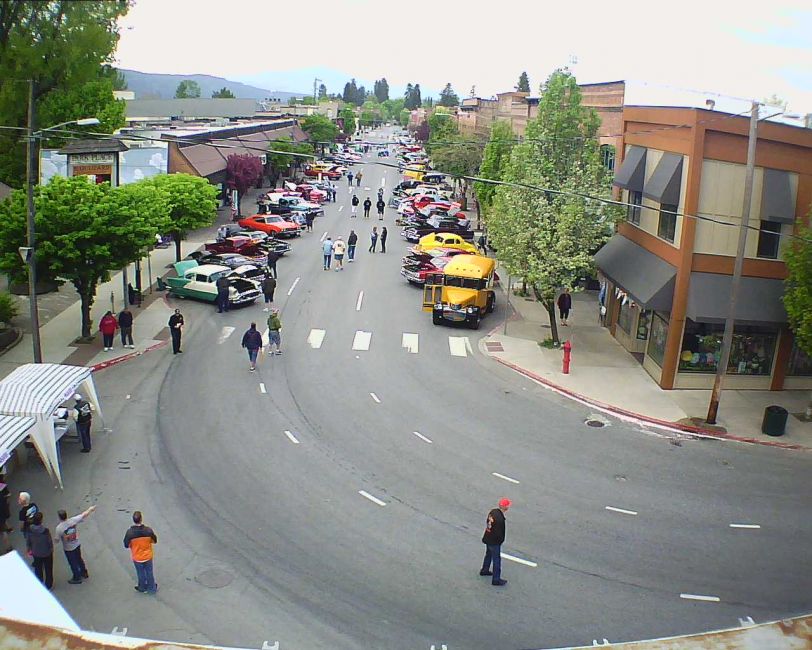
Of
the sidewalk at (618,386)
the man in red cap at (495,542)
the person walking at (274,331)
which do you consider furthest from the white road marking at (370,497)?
the person walking at (274,331)

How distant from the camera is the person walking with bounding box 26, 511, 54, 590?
39.2 feet

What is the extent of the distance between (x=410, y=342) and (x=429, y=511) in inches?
490

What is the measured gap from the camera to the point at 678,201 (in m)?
22.6

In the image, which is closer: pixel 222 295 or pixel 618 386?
pixel 618 386

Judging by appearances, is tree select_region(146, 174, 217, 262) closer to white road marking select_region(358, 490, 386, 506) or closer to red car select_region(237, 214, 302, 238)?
red car select_region(237, 214, 302, 238)

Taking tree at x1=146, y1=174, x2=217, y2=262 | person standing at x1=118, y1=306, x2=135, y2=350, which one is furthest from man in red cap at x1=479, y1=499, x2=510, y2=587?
tree at x1=146, y1=174, x2=217, y2=262

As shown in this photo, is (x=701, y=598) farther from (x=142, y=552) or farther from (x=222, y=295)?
(x=222, y=295)

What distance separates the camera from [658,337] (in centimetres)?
2395

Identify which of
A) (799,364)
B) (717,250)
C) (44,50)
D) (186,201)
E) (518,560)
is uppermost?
(44,50)

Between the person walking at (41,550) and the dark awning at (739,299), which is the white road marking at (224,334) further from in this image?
the dark awning at (739,299)

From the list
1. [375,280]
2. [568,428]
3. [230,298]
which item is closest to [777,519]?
[568,428]

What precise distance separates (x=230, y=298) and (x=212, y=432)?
1255cm

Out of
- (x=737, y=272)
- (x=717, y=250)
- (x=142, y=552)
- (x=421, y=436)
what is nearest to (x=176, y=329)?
(x=421, y=436)

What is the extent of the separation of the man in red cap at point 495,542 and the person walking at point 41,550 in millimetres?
6735
